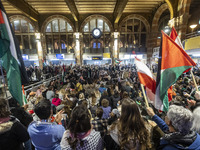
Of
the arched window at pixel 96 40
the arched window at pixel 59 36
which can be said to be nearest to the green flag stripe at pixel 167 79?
the arched window at pixel 96 40

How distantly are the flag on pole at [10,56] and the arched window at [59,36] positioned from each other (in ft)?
67.6

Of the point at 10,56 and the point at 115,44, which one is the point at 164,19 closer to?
the point at 115,44

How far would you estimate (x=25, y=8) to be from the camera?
50.7 ft

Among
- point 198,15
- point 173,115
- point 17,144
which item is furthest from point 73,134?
point 198,15

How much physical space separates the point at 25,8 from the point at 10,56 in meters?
17.8

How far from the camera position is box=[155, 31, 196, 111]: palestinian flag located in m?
2.41

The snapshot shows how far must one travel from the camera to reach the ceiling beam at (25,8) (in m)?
12.9

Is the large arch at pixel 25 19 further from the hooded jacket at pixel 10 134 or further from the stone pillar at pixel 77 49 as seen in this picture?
the hooded jacket at pixel 10 134

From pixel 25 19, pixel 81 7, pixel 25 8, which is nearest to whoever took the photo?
pixel 25 8

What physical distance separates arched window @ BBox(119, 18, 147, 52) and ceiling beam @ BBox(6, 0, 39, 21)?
14451 millimetres

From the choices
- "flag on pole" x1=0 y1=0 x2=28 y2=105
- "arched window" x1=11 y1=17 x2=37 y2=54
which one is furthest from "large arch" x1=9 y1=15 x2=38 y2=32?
"flag on pole" x1=0 y1=0 x2=28 y2=105

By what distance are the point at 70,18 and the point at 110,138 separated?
71.1 ft

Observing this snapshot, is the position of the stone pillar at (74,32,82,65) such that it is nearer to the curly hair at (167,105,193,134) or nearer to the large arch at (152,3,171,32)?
the large arch at (152,3,171,32)

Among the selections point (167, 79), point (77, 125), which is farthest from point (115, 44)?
point (77, 125)
